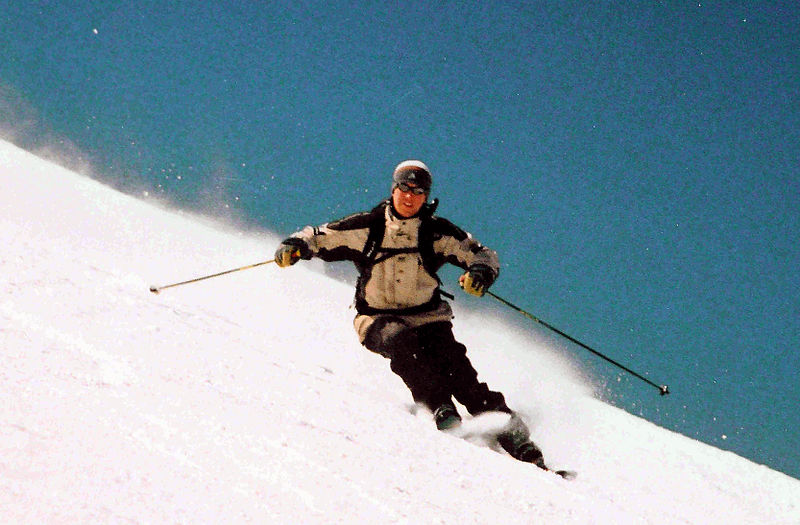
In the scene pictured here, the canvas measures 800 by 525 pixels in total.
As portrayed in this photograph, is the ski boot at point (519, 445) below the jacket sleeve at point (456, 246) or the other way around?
below

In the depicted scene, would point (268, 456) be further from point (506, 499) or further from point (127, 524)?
point (506, 499)

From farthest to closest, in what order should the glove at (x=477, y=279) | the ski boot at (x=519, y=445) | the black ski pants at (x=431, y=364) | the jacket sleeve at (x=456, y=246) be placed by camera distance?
the jacket sleeve at (x=456, y=246) → the glove at (x=477, y=279) → the black ski pants at (x=431, y=364) → the ski boot at (x=519, y=445)

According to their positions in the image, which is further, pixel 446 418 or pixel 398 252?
pixel 398 252

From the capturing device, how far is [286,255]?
4867mm

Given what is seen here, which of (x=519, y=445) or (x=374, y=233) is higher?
(x=374, y=233)

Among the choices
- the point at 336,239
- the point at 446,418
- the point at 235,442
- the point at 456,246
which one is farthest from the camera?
the point at 336,239

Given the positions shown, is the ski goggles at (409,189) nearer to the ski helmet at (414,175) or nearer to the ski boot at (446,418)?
the ski helmet at (414,175)

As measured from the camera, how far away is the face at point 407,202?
16.0 feet

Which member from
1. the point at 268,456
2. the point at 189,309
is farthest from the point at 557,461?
the point at 189,309

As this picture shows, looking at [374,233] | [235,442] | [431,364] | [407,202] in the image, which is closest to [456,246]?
[407,202]

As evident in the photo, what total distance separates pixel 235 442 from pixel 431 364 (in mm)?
2541

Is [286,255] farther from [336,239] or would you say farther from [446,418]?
[446,418]

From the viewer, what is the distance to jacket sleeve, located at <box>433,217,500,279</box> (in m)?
4.98

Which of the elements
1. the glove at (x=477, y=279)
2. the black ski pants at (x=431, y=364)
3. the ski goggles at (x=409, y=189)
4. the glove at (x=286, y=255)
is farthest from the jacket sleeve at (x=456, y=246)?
the glove at (x=286, y=255)
